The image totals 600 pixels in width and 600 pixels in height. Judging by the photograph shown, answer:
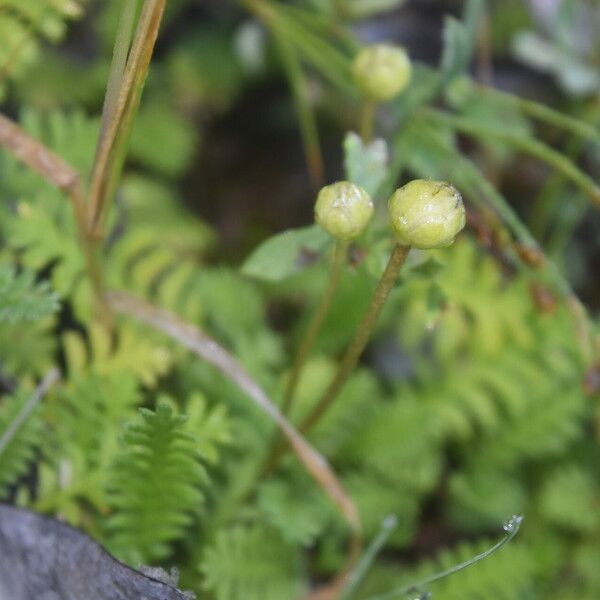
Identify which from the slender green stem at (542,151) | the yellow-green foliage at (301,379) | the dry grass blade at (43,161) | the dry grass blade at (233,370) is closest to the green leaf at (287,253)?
the yellow-green foliage at (301,379)

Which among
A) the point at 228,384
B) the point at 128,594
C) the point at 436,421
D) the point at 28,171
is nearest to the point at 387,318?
the point at 436,421

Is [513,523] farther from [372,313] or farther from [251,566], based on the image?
[251,566]

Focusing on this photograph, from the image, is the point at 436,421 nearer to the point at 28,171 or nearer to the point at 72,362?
the point at 72,362

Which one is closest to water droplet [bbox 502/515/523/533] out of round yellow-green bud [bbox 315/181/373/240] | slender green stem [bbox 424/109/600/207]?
round yellow-green bud [bbox 315/181/373/240]

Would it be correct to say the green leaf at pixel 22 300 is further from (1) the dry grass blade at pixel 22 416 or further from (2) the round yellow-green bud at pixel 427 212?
(2) the round yellow-green bud at pixel 427 212

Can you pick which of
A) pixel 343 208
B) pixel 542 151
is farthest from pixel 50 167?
pixel 542 151

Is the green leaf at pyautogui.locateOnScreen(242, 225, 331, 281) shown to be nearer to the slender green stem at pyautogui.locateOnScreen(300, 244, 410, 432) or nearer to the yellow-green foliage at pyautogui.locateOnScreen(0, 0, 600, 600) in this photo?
the yellow-green foliage at pyautogui.locateOnScreen(0, 0, 600, 600)
